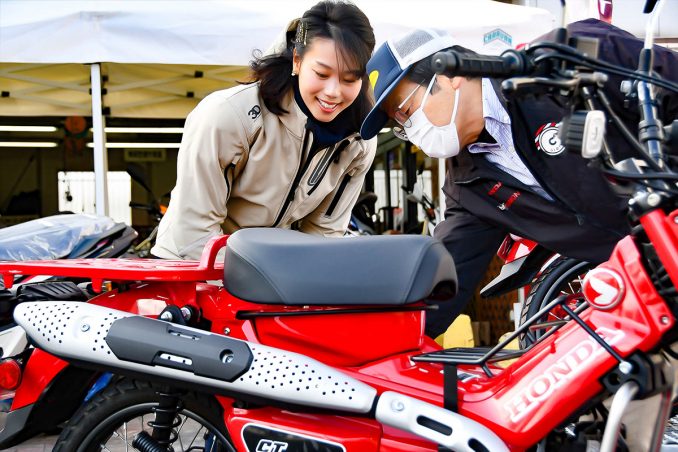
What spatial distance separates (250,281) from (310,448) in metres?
0.37

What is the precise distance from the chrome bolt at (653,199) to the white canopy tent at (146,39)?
8.06 ft

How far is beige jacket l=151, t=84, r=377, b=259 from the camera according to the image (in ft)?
Result: 7.30

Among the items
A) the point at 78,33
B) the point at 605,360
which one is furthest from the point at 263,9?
the point at 605,360

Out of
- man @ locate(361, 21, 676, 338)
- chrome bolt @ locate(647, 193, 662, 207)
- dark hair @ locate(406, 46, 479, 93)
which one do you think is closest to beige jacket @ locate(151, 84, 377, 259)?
man @ locate(361, 21, 676, 338)

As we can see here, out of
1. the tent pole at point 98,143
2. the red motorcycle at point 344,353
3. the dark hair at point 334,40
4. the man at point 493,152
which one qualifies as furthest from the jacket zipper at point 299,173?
the tent pole at point 98,143

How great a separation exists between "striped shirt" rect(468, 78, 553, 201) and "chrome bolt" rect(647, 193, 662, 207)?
0.79m

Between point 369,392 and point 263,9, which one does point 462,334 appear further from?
point 369,392

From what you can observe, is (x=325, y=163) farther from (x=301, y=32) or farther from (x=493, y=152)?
(x=493, y=152)

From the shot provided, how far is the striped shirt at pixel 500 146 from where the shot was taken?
84.2 inches

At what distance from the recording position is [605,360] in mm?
1366

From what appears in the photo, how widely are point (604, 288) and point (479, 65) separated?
1.59 feet

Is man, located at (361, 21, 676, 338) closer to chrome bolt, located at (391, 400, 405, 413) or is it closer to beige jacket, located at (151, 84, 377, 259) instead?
beige jacket, located at (151, 84, 377, 259)

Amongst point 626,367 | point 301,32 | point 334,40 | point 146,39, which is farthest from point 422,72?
point 146,39

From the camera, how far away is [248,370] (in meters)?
1.53
